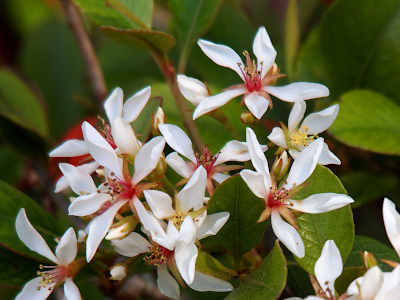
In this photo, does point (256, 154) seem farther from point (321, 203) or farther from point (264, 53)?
point (264, 53)

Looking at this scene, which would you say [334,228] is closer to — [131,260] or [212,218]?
[212,218]

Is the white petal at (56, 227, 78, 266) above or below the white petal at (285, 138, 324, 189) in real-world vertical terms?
below

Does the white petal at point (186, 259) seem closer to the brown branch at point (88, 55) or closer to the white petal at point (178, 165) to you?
the white petal at point (178, 165)

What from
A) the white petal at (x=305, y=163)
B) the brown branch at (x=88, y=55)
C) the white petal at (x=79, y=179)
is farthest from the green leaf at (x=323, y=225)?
the brown branch at (x=88, y=55)

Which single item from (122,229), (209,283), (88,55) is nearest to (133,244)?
(122,229)

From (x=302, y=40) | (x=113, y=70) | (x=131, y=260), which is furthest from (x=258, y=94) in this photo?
(x=113, y=70)

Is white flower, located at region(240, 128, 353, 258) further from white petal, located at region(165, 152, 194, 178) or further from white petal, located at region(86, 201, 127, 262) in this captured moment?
white petal, located at region(86, 201, 127, 262)

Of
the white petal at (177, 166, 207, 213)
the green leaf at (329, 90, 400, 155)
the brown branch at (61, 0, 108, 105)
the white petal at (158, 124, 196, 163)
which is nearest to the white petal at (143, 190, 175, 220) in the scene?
the white petal at (177, 166, 207, 213)
